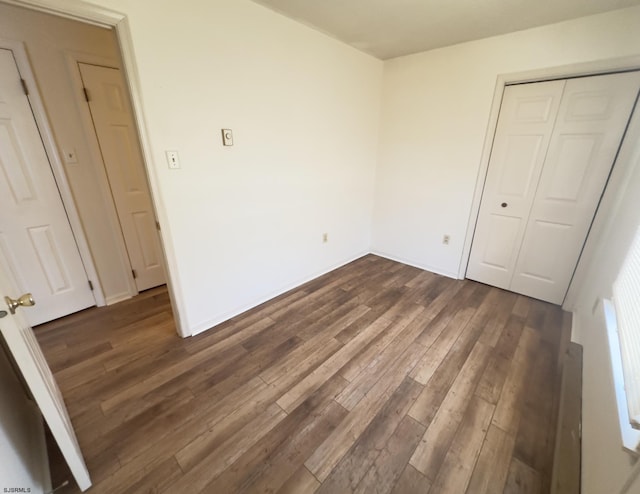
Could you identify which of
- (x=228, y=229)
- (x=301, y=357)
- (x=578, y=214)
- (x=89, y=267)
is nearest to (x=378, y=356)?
(x=301, y=357)

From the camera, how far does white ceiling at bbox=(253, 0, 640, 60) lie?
1814 millimetres

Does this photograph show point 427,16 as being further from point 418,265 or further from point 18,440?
point 18,440

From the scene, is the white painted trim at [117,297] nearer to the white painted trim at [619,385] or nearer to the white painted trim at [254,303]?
the white painted trim at [254,303]

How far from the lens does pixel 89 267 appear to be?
2328mm

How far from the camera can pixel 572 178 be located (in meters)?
2.24

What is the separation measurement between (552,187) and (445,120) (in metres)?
1.16

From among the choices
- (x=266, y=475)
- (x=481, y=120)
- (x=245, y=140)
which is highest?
(x=481, y=120)

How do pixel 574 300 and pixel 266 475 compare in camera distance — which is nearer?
pixel 266 475

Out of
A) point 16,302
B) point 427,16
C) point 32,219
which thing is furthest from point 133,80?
point 427,16

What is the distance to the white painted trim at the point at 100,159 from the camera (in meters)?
2.00

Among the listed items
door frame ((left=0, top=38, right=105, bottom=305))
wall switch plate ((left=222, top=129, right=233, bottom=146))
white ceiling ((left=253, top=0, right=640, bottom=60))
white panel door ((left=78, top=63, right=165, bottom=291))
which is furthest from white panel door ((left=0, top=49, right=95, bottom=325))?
white ceiling ((left=253, top=0, right=640, bottom=60))

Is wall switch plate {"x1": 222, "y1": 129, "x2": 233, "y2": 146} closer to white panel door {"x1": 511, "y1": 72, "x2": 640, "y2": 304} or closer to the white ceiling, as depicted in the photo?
the white ceiling

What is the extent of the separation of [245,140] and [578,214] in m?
2.85

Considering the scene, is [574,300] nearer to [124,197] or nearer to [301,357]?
[301,357]
